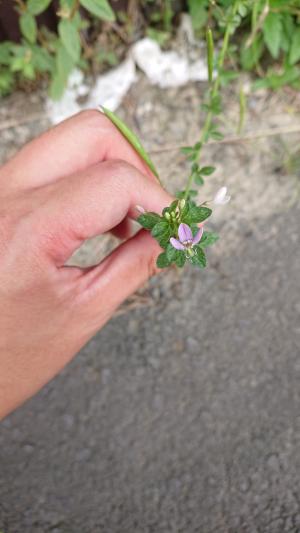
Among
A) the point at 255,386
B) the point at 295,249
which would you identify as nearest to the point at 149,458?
the point at 255,386

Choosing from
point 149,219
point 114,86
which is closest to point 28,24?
point 114,86

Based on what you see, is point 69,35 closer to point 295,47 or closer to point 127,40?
point 127,40

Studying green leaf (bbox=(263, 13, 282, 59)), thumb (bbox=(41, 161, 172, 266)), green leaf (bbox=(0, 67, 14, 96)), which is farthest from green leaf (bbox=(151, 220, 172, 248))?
green leaf (bbox=(0, 67, 14, 96))

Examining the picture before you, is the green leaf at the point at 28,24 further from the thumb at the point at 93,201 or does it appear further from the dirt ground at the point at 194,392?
the thumb at the point at 93,201

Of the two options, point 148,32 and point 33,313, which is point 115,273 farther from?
point 148,32

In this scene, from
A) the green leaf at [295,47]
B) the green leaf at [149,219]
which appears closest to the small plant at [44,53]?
the green leaf at [295,47]
